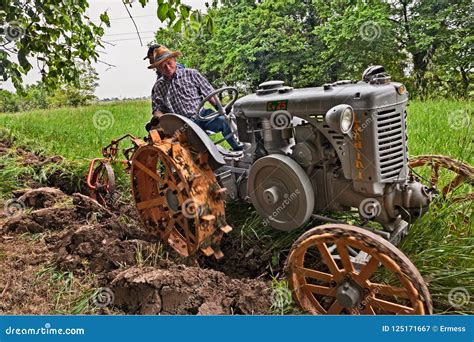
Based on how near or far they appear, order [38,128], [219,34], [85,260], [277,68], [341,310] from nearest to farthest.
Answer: [341,310]
[85,260]
[277,68]
[219,34]
[38,128]

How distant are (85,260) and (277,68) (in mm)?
1594

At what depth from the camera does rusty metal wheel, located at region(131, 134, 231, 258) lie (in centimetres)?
237

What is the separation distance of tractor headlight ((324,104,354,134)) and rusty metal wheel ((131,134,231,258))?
2.44ft

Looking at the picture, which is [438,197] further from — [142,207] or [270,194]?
[142,207]

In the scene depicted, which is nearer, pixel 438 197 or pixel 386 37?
pixel 438 197

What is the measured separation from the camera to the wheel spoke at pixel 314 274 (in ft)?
6.25

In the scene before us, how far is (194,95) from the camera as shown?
125 inches

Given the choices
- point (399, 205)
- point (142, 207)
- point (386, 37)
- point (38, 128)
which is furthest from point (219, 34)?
point (38, 128)

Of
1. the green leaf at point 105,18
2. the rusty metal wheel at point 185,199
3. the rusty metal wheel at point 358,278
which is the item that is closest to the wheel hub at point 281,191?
the rusty metal wheel at point 185,199

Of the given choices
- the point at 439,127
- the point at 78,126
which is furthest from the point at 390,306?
the point at 78,126

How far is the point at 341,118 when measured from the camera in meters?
1.89

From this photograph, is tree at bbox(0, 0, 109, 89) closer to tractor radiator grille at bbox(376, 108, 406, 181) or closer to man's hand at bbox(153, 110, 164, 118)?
man's hand at bbox(153, 110, 164, 118)

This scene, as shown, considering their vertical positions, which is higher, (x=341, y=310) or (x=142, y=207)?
(x=142, y=207)

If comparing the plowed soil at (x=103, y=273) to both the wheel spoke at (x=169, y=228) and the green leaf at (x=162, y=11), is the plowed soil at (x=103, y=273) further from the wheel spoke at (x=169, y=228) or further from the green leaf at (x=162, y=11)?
the green leaf at (x=162, y=11)
